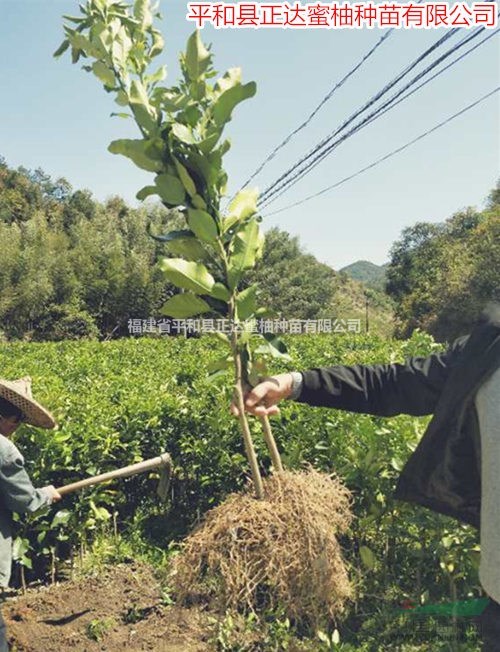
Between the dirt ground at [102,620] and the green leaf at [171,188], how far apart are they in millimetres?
2048

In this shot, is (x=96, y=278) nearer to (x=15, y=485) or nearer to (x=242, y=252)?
(x=15, y=485)

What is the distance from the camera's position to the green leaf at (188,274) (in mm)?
1792

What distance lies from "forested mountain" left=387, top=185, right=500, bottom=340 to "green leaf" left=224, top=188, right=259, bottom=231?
1548cm

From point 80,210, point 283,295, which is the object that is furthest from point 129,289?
point 80,210

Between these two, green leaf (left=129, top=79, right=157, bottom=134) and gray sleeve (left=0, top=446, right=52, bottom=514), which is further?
gray sleeve (left=0, top=446, right=52, bottom=514)

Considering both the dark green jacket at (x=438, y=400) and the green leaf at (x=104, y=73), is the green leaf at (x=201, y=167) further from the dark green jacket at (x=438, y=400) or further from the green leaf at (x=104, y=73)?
the dark green jacket at (x=438, y=400)

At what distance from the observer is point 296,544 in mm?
1933

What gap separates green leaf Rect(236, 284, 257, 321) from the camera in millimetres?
1939

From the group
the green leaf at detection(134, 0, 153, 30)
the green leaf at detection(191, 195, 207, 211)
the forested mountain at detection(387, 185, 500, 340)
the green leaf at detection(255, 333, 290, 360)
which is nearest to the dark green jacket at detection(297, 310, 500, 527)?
the green leaf at detection(255, 333, 290, 360)

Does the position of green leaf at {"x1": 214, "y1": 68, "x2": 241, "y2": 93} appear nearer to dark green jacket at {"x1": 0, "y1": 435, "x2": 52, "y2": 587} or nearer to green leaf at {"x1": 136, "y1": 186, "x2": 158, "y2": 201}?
green leaf at {"x1": 136, "y1": 186, "x2": 158, "y2": 201}

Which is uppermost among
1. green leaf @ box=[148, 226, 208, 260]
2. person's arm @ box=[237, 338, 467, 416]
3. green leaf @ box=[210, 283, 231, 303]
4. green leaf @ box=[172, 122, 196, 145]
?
green leaf @ box=[172, 122, 196, 145]

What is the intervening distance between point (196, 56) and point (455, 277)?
27860mm

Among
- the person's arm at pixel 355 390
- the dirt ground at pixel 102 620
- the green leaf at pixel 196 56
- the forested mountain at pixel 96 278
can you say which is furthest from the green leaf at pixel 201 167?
the forested mountain at pixel 96 278

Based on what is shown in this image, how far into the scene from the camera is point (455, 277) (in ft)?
90.8
